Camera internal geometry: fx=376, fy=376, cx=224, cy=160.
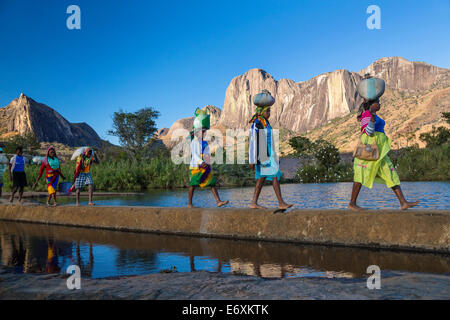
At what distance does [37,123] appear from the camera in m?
146

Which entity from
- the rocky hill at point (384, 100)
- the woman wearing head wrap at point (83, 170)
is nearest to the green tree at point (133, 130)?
the woman wearing head wrap at point (83, 170)

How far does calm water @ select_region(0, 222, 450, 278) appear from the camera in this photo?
3.99 m

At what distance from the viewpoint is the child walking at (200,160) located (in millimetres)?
7035

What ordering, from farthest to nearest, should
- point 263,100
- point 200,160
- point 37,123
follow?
1. point 37,123
2. point 200,160
3. point 263,100

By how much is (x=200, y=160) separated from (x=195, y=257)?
2.58m

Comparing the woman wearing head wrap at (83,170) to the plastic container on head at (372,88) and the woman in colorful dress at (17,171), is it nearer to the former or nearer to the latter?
the woman in colorful dress at (17,171)

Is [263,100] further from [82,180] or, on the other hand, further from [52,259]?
[82,180]

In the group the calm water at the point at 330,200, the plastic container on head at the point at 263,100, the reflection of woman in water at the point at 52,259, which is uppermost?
the plastic container on head at the point at 263,100

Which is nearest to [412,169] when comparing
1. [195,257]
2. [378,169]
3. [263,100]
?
[378,169]

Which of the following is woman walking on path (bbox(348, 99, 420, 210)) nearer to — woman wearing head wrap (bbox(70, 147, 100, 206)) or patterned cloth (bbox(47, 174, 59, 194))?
woman wearing head wrap (bbox(70, 147, 100, 206))

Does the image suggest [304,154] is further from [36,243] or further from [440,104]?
[440,104]

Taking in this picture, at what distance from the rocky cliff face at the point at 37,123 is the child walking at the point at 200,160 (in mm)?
135418

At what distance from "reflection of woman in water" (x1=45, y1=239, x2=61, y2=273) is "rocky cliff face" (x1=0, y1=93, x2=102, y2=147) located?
13557 centimetres

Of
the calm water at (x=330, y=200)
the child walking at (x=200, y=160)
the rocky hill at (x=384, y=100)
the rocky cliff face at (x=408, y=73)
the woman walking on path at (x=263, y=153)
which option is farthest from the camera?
the rocky cliff face at (x=408, y=73)
